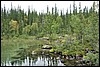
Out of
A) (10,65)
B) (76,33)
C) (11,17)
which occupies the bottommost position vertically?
(10,65)

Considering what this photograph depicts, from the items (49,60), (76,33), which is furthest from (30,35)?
(49,60)

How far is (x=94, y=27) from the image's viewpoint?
20.8 metres

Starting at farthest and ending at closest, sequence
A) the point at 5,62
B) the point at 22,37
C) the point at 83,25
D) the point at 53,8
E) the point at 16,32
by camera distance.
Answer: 1. the point at 53,8
2. the point at 16,32
3. the point at 22,37
4. the point at 83,25
5. the point at 5,62

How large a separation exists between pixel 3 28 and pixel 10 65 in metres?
26.8

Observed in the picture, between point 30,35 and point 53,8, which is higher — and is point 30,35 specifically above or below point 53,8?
below

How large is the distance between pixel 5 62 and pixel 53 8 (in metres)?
43.4

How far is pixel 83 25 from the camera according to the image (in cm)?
2550

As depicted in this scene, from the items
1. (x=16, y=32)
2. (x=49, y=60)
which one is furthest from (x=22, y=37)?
(x=49, y=60)

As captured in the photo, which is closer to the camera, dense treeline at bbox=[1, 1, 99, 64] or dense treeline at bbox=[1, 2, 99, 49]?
dense treeline at bbox=[1, 1, 99, 64]

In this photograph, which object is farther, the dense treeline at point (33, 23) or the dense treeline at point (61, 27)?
the dense treeline at point (33, 23)

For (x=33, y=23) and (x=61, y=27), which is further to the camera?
(x=33, y=23)

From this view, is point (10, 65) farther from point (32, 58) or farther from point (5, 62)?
point (32, 58)

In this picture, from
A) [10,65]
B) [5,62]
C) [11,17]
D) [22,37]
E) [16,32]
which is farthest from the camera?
[11,17]

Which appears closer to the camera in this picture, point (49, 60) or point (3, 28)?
point (49, 60)
